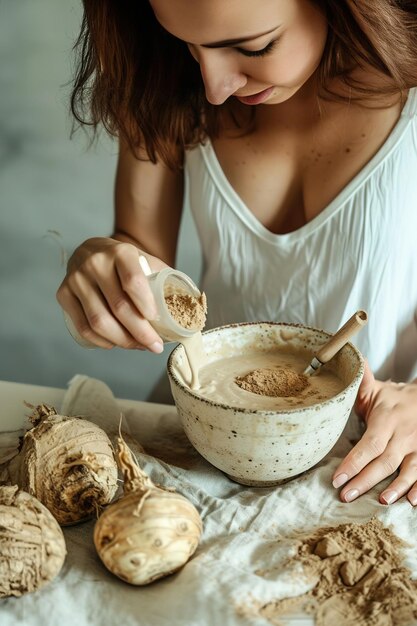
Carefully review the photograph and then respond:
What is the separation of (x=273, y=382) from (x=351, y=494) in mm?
181

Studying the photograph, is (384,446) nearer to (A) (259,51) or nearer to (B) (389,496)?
(B) (389,496)

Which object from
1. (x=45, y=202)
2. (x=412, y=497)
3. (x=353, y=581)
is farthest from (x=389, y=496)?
(x=45, y=202)

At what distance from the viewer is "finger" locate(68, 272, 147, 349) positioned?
3.34 feet

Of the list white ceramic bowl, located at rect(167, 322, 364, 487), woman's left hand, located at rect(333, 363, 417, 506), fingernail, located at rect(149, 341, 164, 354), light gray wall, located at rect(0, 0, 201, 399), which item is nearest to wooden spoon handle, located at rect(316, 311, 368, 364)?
white ceramic bowl, located at rect(167, 322, 364, 487)

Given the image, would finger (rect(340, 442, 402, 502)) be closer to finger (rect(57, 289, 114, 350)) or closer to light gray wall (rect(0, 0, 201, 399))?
finger (rect(57, 289, 114, 350))

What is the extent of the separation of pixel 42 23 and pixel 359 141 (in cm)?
109

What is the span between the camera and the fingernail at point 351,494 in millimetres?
998

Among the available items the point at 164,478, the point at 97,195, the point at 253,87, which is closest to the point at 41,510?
the point at 164,478

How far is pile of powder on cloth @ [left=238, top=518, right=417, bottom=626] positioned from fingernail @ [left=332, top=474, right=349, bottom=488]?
0.32 ft

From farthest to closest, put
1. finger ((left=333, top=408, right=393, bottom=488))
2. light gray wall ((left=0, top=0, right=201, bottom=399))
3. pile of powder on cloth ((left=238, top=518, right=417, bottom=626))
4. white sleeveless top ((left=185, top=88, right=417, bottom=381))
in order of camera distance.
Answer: light gray wall ((left=0, top=0, right=201, bottom=399)) → white sleeveless top ((left=185, top=88, right=417, bottom=381)) → finger ((left=333, top=408, right=393, bottom=488)) → pile of powder on cloth ((left=238, top=518, right=417, bottom=626))

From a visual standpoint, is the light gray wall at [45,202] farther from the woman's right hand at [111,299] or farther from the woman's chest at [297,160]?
the woman's right hand at [111,299]

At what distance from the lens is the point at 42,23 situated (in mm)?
2004

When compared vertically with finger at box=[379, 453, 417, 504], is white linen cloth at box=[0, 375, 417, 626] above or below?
below

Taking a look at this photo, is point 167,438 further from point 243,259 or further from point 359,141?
point 359,141
